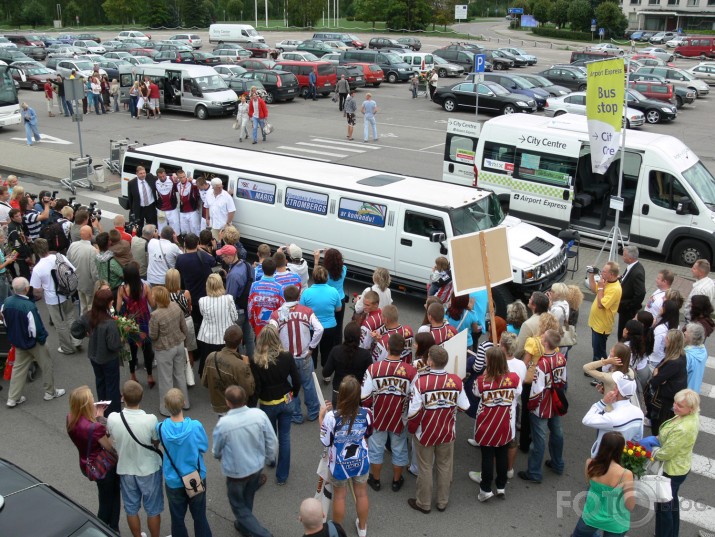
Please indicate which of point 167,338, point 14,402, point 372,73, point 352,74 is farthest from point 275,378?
point 372,73

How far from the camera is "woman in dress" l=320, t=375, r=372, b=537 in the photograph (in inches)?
224

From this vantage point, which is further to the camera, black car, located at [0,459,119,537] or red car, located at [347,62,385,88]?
red car, located at [347,62,385,88]

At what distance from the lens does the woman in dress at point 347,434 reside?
5.68 m

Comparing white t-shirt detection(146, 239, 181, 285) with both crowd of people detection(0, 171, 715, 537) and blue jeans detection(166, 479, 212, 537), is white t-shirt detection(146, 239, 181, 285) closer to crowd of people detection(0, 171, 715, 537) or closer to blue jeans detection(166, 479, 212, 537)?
crowd of people detection(0, 171, 715, 537)

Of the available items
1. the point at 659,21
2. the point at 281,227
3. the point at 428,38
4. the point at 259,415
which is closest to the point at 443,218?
the point at 281,227

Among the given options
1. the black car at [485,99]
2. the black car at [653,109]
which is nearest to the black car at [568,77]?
the black car at [653,109]

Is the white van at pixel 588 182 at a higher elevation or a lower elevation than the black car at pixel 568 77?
lower

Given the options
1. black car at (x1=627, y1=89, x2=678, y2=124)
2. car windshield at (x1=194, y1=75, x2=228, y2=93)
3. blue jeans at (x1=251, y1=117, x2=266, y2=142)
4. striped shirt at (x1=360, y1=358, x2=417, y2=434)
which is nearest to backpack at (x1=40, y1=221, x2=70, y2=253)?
striped shirt at (x1=360, y1=358, x2=417, y2=434)

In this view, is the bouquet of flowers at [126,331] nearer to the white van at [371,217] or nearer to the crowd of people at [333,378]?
the crowd of people at [333,378]

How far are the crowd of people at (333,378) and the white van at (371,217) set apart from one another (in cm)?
149

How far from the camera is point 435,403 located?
246 inches

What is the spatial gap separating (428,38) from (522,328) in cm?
7040

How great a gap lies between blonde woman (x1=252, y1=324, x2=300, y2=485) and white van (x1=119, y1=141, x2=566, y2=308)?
4.43 meters

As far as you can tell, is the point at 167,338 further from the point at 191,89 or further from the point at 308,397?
the point at 191,89
